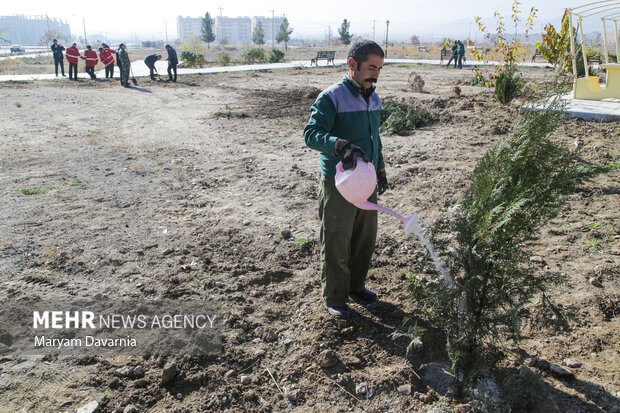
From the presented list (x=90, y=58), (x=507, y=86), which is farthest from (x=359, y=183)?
(x=90, y=58)

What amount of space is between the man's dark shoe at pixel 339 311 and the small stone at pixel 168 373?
43.9 inches

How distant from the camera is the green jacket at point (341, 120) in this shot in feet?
8.79

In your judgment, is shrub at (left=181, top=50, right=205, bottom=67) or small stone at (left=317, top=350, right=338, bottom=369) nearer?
small stone at (left=317, top=350, right=338, bottom=369)

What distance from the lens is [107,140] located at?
8.26 meters

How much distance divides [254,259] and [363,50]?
215 cm

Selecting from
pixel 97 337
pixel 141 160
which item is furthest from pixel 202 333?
pixel 141 160

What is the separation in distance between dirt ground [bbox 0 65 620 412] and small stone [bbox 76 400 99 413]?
5 centimetres

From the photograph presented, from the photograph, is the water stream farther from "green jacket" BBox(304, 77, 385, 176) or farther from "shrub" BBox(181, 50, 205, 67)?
"shrub" BBox(181, 50, 205, 67)

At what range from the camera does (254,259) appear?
13.0 ft

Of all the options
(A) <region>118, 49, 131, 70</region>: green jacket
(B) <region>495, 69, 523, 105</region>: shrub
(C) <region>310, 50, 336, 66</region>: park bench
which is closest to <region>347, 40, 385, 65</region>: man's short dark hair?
(B) <region>495, 69, 523, 105</region>: shrub

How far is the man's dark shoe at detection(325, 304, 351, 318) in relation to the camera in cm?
302

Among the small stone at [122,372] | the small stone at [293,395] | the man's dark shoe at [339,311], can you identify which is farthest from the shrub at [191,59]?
the small stone at [293,395]

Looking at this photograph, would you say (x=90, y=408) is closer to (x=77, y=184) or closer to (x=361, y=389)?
(x=361, y=389)

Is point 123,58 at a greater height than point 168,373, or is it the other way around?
point 123,58
